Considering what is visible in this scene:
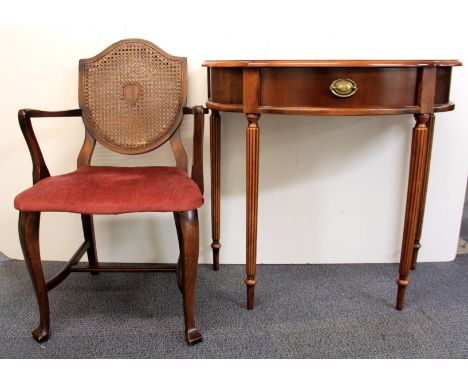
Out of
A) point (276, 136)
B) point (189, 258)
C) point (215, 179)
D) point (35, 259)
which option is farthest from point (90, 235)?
point (276, 136)

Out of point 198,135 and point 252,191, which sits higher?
point 198,135

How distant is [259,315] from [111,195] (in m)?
0.75

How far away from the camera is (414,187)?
1611 millimetres

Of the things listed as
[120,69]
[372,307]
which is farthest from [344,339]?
[120,69]

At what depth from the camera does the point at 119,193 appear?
1.43 meters

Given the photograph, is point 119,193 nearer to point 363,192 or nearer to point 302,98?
point 302,98

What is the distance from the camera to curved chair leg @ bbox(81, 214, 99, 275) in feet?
6.48

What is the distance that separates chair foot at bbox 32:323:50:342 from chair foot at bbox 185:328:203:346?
0.50 meters

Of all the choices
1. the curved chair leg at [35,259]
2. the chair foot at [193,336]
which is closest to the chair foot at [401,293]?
the chair foot at [193,336]

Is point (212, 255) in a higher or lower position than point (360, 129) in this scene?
lower

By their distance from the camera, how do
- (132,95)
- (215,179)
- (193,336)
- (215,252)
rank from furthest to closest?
(215,252) < (215,179) < (132,95) < (193,336)

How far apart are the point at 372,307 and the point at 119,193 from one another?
3.59 feet

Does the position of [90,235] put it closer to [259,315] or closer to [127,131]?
[127,131]

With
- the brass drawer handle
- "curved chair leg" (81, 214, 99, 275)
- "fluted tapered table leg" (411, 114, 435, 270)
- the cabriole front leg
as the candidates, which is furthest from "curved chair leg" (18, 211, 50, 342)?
"fluted tapered table leg" (411, 114, 435, 270)
